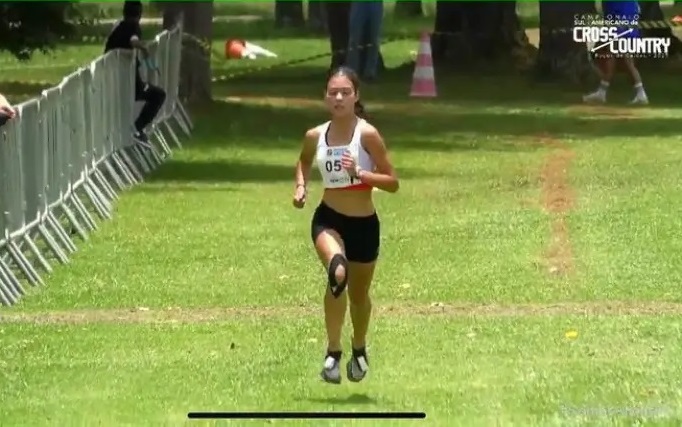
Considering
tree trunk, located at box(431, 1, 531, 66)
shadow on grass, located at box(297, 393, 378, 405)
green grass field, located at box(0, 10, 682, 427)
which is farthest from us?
tree trunk, located at box(431, 1, 531, 66)

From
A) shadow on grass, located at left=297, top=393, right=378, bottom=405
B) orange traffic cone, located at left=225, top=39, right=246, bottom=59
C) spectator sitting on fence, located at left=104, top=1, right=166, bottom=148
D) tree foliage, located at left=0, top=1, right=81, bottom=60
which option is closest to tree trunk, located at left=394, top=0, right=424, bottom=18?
orange traffic cone, located at left=225, top=39, right=246, bottom=59

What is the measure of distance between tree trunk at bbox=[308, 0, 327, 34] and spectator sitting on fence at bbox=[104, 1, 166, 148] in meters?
36.4

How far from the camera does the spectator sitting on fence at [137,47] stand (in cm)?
2144

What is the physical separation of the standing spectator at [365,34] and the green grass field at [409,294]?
8000 mm

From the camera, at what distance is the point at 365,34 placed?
3478cm

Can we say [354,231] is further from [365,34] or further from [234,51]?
[234,51]

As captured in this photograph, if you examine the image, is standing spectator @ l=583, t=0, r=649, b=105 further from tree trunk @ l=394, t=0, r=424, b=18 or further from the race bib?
tree trunk @ l=394, t=0, r=424, b=18

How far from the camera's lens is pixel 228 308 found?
1343cm

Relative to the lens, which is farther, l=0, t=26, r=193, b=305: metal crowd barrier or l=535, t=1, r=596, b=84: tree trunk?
l=535, t=1, r=596, b=84: tree trunk

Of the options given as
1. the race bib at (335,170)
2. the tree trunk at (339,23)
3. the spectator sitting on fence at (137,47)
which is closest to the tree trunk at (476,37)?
the tree trunk at (339,23)

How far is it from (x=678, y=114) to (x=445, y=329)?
16.5 m

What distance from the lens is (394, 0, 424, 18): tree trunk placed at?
6919 cm

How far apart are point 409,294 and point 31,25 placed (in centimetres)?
1434

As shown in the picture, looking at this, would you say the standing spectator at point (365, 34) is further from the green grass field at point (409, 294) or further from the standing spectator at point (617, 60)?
the green grass field at point (409, 294)
